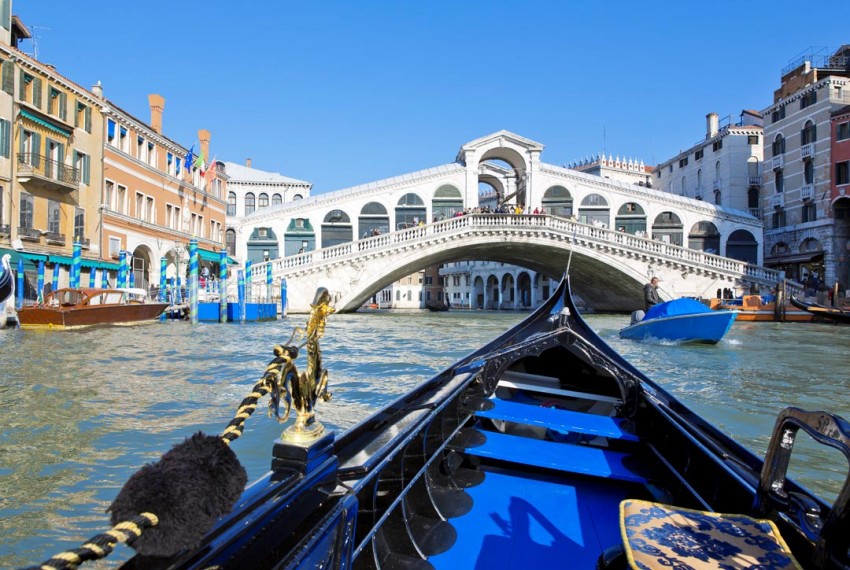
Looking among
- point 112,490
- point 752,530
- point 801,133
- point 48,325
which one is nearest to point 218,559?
point 752,530

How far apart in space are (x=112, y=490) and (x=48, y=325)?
780 centimetres

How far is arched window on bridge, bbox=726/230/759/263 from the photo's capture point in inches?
679

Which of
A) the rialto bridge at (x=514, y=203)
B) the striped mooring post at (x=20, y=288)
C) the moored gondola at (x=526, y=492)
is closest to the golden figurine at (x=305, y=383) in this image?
the moored gondola at (x=526, y=492)

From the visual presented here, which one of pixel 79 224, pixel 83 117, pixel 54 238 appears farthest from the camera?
pixel 83 117

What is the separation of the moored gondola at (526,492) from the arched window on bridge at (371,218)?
15211 millimetres

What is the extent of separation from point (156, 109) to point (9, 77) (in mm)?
5907

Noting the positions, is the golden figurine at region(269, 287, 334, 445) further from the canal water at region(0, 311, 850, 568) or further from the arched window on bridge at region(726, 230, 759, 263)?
the arched window on bridge at region(726, 230, 759, 263)

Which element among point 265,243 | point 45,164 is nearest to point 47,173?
point 45,164

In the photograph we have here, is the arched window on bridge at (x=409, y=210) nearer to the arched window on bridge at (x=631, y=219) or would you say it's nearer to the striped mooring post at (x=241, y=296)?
the arched window on bridge at (x=631, y=219)

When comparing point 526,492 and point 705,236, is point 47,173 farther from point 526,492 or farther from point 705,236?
point 705,236

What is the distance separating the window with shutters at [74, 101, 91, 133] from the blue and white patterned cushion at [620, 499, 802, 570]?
13587 mm

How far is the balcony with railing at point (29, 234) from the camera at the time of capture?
33.0 ft

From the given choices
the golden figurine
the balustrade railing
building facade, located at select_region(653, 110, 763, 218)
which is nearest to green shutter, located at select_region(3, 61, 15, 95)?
the balustrade railing

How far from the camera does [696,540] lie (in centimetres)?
94
